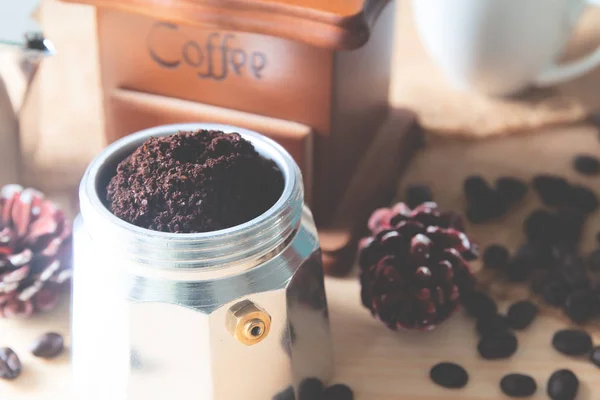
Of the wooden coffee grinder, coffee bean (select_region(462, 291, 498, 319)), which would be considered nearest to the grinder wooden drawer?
the wooden coffee grinder

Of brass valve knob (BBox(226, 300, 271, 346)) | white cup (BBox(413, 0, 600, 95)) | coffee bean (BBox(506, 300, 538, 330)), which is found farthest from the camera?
white cup (BBox(413, 0, 600, 95))

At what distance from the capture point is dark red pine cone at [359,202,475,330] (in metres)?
0.44

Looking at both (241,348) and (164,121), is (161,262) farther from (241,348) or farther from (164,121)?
(164,121)

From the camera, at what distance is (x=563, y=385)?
1.37ft

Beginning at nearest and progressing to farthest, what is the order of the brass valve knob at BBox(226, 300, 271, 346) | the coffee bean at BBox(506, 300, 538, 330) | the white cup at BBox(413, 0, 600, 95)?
the brass valve knob at BBox(226, 300, 271, 346) → the coffee bean at BBox(506, 300, 538, 330) → the white cup at BBox(413, 0, 600, 95)

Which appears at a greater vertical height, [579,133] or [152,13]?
[152,13]

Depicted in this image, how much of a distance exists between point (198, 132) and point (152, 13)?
0.09 meters

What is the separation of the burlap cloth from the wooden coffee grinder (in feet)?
0.39

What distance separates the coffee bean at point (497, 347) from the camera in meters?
0.44

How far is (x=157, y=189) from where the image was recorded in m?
0.37

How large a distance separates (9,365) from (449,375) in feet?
0.80

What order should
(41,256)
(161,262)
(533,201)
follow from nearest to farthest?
(161,262) → (41,256) → (533,201)

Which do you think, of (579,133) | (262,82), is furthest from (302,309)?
(579,133)

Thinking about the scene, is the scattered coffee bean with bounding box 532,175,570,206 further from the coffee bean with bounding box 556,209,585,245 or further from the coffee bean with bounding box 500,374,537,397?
the coffee bean with bounding box 500,374,537,397
